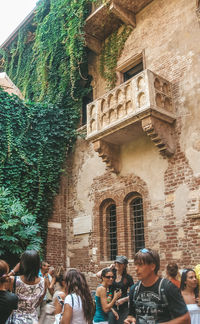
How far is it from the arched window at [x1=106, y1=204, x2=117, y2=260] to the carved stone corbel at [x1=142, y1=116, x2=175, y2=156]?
3055 millimetres

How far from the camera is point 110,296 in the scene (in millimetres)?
5141

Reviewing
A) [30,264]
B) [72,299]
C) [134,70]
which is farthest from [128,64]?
[72,299]

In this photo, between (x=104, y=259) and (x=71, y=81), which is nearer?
(x=104, y=259)

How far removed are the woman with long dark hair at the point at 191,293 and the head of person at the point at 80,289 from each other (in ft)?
5.34

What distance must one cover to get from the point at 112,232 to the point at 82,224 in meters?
1.36

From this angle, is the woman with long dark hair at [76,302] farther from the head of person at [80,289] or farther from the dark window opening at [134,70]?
the dark window opening at [134,70]

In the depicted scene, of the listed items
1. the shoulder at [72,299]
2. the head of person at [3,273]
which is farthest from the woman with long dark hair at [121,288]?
the head of person at [3,273]

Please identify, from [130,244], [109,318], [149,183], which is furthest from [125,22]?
[109,318]

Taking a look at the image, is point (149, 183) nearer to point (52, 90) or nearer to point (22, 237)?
point (22, 237)

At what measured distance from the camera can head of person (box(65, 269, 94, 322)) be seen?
3.56 m

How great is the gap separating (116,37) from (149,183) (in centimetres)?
615

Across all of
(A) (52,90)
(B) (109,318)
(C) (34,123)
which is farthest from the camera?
(A) (52,90)

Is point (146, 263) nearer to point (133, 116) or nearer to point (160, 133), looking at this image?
point (160, 133)

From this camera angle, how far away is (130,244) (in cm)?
1016
